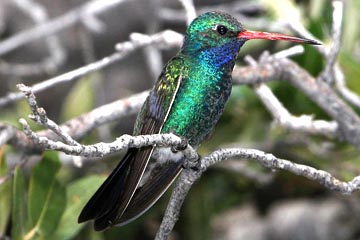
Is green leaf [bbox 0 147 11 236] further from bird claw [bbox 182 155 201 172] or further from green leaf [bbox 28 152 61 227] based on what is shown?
bird claw [bbox 182 155 201 172]

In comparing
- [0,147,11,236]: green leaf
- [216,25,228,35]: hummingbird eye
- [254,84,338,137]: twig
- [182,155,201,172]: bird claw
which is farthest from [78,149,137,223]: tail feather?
[254,84,338,137]: twig

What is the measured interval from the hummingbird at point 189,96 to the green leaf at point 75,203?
345mm

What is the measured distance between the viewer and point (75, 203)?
126 inches

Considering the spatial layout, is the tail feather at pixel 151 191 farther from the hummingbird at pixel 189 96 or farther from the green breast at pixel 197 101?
the green breast at pixel 197 101

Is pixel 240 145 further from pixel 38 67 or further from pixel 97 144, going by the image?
pixel 97 144

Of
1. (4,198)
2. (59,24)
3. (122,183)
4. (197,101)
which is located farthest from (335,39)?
(59,24)

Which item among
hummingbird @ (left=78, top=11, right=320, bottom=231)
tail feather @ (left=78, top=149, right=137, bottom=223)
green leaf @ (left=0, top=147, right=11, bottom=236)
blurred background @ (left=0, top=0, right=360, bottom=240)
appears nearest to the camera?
tail feather @ (left=78, top=149, right=137, bottom=223)

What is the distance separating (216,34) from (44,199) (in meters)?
0.97

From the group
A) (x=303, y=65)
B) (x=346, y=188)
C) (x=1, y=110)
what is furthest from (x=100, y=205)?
(x=1, y=110)

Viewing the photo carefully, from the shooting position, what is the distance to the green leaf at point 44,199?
303 centimetres

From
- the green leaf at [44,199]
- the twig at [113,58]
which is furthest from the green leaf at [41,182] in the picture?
the twig at [113,58]

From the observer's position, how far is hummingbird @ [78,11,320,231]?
9.17ft

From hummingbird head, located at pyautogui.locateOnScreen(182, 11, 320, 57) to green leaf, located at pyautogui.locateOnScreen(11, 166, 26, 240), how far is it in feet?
2.68

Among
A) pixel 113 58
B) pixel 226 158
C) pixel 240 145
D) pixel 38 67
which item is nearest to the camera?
pixel 226 158
